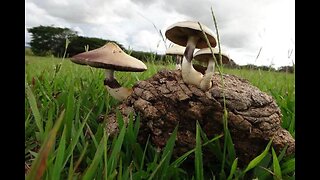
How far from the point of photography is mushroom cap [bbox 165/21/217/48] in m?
1.47

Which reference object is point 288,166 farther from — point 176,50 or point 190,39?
point 176,50

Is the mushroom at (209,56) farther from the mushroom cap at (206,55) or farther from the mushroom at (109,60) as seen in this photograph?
the mushroom at (109,60)

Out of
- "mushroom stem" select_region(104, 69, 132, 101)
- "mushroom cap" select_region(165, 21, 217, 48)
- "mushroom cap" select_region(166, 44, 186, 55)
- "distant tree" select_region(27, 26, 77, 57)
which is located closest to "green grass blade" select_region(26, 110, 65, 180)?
"mushroom cap" select_region(165, 21, 217, 48)

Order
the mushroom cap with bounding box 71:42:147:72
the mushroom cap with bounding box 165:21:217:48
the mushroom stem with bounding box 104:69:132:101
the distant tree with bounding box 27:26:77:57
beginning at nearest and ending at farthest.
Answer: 1. the mushroom cap with bounding box 165:21:217:48
2. the mushroom cap with bounding box 71:42:147:72
3. the mushroom stem with bounding box 104:69:132:101
4. the distant tree with bounding box 27:26:77:57

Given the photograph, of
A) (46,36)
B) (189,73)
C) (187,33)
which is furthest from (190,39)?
(46,36)

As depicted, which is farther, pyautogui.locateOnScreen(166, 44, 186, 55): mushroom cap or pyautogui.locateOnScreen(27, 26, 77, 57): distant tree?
pyautogui.locateOnScreen(27, 26, 77, 57): distant tree

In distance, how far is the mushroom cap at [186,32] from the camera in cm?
147

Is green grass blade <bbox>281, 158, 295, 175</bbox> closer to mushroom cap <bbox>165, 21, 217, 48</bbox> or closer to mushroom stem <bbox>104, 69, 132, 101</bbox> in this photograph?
mushroom cap <bbox>165, 21, 217, 48</bbox>

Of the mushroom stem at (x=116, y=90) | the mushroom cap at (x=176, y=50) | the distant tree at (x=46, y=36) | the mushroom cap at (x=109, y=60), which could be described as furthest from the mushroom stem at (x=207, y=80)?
the distant tree at (x=46, y=36)

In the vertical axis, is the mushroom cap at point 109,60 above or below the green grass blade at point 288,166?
above

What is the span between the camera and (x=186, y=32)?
5.35 ft
